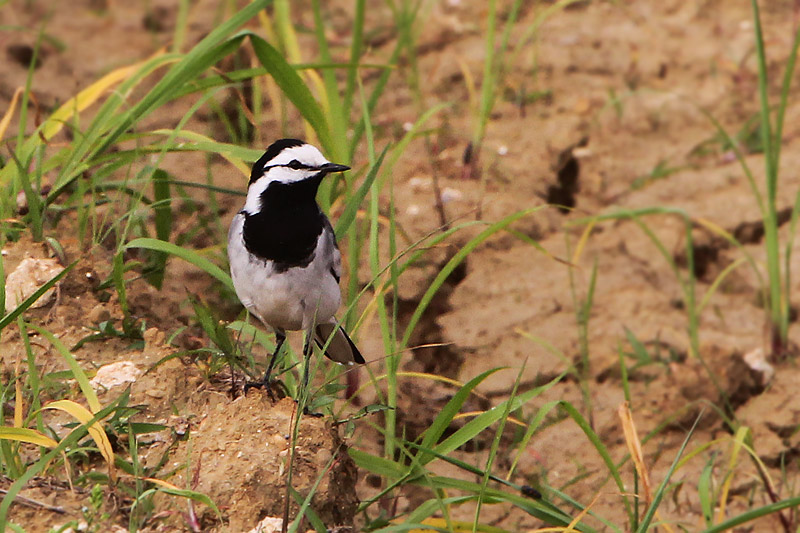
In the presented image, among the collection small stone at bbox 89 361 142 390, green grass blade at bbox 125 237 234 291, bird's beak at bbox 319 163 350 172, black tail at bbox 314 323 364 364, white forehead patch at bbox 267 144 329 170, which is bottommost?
black tail at bbox 314 323 364 364

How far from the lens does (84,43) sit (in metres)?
5.88

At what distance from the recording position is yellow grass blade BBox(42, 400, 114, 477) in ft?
7.98

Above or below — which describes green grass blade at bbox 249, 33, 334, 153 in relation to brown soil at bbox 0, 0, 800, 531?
above

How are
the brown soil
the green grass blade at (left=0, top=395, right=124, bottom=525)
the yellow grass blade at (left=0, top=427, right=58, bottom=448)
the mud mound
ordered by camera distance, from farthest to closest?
the brown soil
the mud mound
the yellow grass blade at (left=0, top=427, right=58, bottom=448)
the green grass blade at (left=0, top=395, right=124, bottom=525)

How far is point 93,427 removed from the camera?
2.50m

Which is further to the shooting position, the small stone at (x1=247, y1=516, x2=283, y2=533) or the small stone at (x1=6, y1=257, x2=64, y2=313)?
the small stone at (x1=6, y1=257, x2=64, y2=313)

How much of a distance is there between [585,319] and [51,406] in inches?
78.7

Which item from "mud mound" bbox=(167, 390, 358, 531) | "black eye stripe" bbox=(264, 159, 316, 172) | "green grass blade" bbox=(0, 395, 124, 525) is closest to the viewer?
"green grass blade" bbox=(0, 395, 124, 525)

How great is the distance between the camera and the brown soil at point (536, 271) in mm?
2775

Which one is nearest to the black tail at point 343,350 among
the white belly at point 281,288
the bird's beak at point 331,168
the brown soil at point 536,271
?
the white belly at point 281,288

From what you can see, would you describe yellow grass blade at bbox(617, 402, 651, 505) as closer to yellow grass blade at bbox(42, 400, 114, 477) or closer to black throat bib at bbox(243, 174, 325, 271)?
black throat bib at bbox(243, 174, 325, 271)

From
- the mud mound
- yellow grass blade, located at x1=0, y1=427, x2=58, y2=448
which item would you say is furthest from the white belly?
yellow grass blade, located at x1=0, y1=427, x2=58, y2=448

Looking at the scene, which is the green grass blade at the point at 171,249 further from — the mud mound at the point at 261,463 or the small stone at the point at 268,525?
the small stone at the point at 268,525

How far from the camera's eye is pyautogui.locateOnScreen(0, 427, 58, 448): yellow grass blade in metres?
2.40
